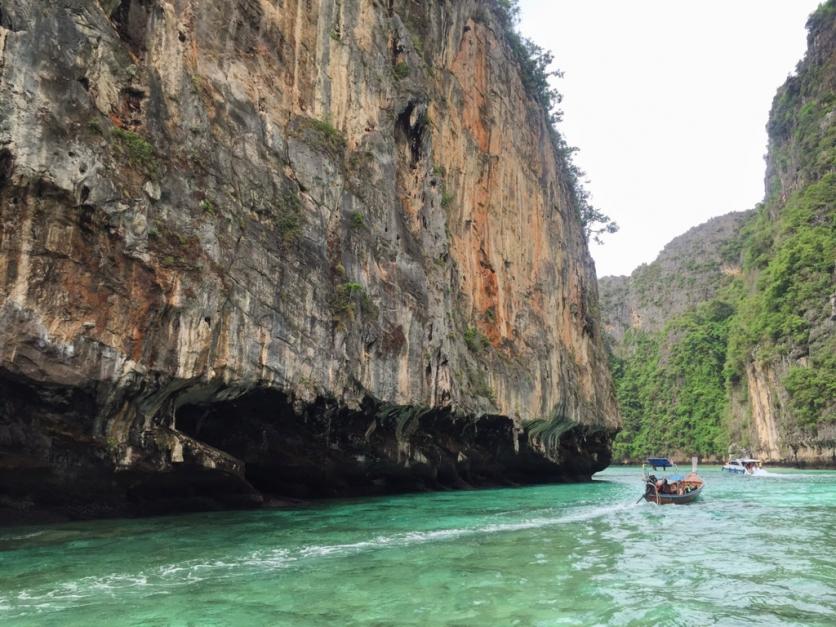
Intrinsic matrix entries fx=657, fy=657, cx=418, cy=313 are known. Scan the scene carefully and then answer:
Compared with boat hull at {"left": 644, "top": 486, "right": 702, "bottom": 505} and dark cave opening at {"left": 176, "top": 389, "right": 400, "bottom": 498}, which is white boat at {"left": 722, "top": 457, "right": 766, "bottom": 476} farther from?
dark cave opening at {"left": 176, "top": 389, "right": 400, "bottom": 498}

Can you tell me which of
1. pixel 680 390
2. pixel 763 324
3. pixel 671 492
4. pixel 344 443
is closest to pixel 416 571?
pixel 344 443

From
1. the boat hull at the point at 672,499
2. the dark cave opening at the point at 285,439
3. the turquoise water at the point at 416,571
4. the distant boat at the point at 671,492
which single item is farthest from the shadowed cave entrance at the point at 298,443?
the boat hull at the point at 672,499

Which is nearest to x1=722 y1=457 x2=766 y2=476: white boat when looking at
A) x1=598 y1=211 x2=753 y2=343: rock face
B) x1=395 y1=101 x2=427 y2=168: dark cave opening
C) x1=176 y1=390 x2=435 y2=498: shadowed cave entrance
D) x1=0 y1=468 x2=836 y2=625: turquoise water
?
x1=176 y1=390 x2=435 y2=498: shadowed cave entrance

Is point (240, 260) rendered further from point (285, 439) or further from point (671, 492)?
point (671, 492)

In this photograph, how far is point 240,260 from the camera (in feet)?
45.0

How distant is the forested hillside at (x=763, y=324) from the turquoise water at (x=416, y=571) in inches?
1680

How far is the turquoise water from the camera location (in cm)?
670

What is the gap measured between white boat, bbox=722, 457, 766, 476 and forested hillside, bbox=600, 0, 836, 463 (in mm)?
7270

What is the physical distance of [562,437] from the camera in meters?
32.6

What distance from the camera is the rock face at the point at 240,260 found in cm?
1067

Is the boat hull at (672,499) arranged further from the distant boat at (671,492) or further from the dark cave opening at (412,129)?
the dark cave opening at (412,129)

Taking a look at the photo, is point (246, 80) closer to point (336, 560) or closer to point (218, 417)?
point (218, 417)

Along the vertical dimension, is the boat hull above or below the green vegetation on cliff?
below

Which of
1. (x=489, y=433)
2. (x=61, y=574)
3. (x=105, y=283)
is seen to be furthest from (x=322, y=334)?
(x=489, y=433)
